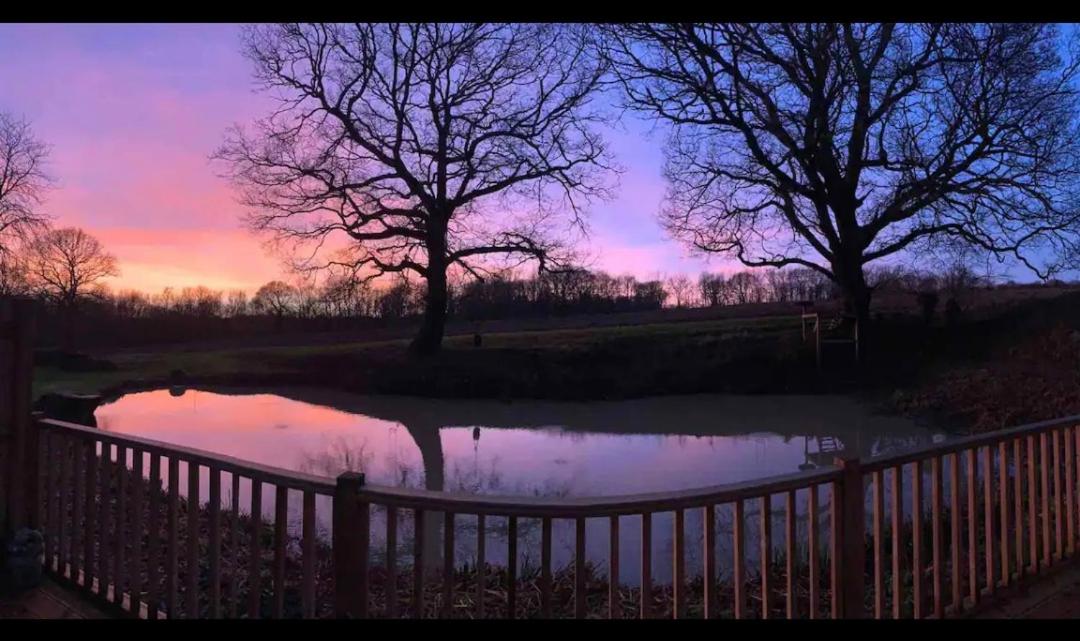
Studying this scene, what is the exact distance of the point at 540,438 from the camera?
1319 centimetres

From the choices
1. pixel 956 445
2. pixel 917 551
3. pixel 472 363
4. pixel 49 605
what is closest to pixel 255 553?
pixel 49 605

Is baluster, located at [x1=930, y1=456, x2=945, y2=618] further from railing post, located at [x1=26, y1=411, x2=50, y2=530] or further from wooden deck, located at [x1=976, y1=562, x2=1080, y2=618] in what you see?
railing post, located at [x1=26, y1=411, x2=50, y2=530]

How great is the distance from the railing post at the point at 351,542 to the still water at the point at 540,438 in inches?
139

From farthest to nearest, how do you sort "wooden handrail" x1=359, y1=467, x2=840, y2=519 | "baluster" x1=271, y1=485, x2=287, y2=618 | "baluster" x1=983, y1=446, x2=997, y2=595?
"baluster" x1=983, y1=446, x2=997, y2=595, "baluster" x1=271, y1=485, x2=287, y2=618, "wooden handrail" x1=359, y1=467, x2=840, y2=519

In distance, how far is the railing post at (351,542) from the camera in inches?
104

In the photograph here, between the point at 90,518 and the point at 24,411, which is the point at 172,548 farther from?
the point at 24,411

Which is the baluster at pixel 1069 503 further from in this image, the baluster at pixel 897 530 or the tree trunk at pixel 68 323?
the tree trunk at pixel 68 323

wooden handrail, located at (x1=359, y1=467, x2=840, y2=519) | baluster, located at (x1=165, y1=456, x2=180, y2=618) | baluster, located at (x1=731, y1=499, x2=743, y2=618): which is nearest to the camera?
wooden handrail, located at (x1=359, y1=467, x2=840, y2=519)

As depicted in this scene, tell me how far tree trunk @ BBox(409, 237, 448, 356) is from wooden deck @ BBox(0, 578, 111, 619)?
1887 centimetres

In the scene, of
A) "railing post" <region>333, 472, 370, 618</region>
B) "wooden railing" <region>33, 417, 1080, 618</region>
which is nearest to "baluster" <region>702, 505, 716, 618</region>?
"wooden railing" <region>33, 417, 1080, 618</region>

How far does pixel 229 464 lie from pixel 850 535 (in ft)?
8.90

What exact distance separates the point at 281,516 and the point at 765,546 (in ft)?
6.52

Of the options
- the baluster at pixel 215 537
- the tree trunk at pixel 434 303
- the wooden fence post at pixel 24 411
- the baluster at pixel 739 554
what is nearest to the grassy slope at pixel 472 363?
the tree trunk at pixel 434 303

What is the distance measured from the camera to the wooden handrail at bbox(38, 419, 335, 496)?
272 cm
